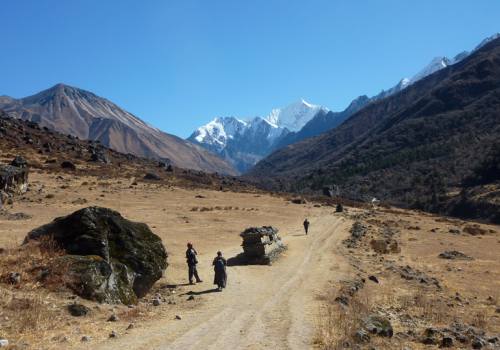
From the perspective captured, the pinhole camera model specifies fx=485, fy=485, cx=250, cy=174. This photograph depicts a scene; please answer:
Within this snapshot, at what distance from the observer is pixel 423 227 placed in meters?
64.3

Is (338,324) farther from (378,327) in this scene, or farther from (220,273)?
(220,273)

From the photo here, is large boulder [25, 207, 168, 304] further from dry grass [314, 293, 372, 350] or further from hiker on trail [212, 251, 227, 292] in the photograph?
dry grass [314, 293, 372, 350]

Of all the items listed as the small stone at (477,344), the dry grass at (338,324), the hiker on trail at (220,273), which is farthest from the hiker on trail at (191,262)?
the small stone at (477,344)

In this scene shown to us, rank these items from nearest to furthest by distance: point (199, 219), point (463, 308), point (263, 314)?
point (263, 314) < point (463, 308) < point (199, 219)

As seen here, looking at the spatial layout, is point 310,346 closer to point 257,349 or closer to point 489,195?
point 257,349

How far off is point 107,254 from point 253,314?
21.6 feet

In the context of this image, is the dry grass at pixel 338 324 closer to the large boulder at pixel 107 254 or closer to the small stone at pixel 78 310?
the small stone at pixel 78 310

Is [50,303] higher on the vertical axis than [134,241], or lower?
lower

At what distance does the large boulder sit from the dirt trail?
8.64ft

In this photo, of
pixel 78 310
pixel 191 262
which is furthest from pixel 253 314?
pixel 191 262

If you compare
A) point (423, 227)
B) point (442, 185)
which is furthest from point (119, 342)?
point (442, 185)

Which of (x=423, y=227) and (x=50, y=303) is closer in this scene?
(x=50, y=303)

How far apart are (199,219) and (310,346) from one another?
40.8 metres

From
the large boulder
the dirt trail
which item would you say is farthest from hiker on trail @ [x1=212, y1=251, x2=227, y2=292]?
the large boulder
